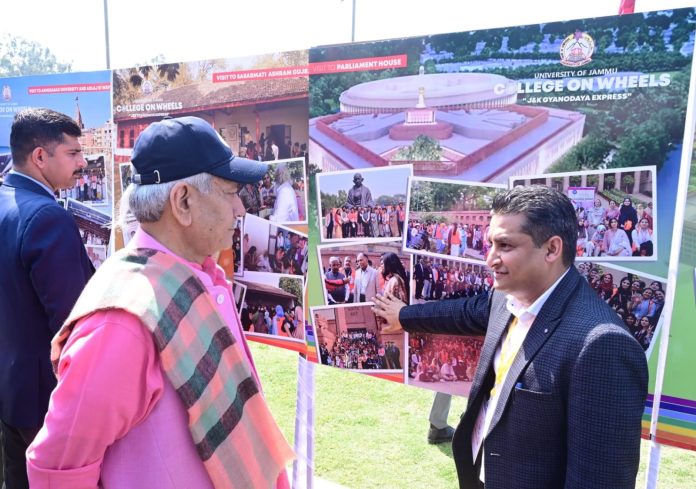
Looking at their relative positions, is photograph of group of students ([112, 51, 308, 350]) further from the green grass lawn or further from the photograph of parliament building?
the green grass lawn

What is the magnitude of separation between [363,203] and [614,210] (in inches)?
38.6

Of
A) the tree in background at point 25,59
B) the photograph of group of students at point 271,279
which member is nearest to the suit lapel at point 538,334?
the photograph of group of students at point 271,279

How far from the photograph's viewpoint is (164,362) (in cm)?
104

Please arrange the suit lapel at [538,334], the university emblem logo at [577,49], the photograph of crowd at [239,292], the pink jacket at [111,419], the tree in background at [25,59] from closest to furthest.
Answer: the pink jacket at [111,419] → the suit lapel at [538,334] → the university emblem logo at [577,49] → the photograph of crowd at [239,292] → the tree in background at [25,59]

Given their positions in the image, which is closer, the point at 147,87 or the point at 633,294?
the point at 633,294

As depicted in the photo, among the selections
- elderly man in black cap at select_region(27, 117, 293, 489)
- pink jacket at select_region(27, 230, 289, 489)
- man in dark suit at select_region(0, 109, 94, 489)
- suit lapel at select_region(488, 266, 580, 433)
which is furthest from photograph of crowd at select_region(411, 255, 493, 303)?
man in dark suit at select_region(0, 109, 94, 489)

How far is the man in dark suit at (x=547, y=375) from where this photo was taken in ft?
4.21

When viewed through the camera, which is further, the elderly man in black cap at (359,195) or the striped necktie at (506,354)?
the elderly man in black cap at (359,195)

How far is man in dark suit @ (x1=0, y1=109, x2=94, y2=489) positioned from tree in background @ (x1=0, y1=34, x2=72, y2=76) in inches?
2251

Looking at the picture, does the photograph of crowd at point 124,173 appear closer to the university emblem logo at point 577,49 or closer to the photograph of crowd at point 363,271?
the photograph of crowd at point 363,271

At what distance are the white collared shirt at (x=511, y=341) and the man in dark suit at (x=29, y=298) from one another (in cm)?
163

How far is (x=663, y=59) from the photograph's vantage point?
156 cm

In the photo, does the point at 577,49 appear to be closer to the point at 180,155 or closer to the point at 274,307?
the point at 180,155

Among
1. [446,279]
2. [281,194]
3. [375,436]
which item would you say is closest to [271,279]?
[281,194]
